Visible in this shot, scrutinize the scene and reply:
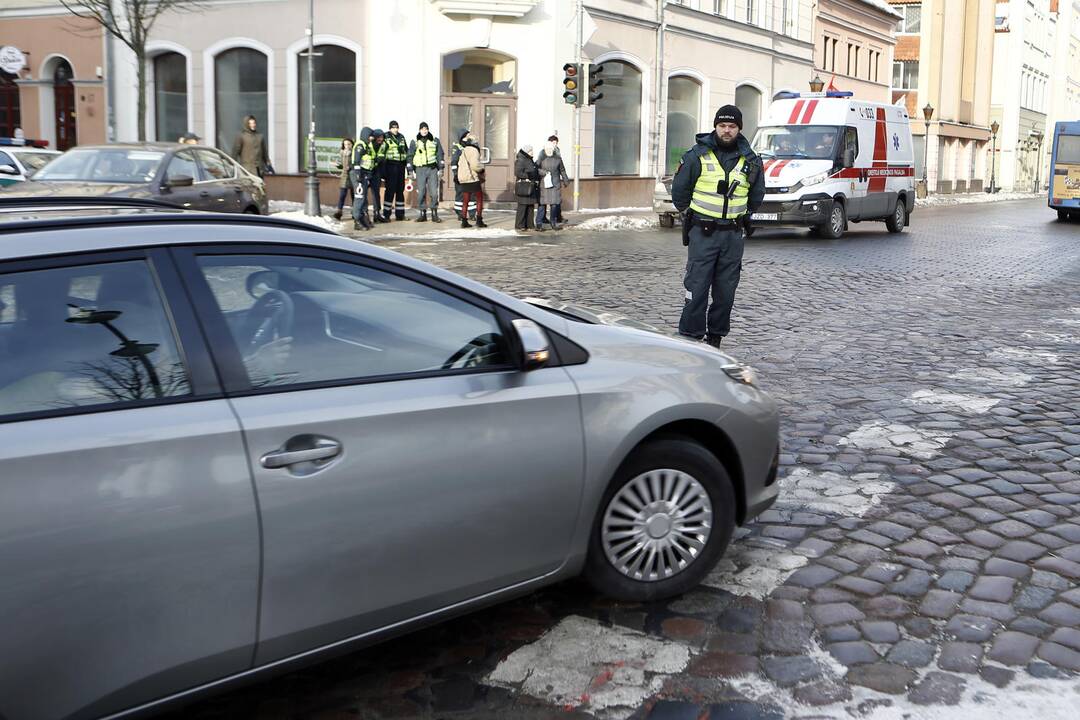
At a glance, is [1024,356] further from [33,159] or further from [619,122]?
[619,122]

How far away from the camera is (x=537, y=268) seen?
15.9 metres

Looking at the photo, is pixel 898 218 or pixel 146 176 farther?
pixel 898 218

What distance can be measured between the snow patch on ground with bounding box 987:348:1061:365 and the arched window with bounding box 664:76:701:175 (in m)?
23.1

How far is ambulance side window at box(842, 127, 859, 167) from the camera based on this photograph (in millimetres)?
22797

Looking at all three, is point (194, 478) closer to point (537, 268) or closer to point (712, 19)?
point (537, 268)

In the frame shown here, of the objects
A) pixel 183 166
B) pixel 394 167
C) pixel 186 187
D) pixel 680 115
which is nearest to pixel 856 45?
pixel 680 115

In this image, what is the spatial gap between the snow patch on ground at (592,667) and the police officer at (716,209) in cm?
491

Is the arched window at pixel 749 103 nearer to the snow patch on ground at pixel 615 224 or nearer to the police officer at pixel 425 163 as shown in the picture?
the snow patch on ground at pixel 615 224

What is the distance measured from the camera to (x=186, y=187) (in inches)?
561

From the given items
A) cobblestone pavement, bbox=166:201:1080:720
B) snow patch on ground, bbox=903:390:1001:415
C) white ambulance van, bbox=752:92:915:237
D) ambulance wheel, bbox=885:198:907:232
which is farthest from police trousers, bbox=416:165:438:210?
snow patch on ground, bbox=903:390:1001:415

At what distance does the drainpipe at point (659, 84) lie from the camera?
31.2 m

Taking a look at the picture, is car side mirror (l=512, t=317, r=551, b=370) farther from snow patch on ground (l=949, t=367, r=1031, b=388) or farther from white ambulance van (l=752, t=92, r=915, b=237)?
white ambulance van (l=752, t=92, r=915, b=237)

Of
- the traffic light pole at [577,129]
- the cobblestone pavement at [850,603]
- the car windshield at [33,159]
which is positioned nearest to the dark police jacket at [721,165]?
the cobblestone pavement at [850,603]

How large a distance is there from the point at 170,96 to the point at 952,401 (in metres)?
26.1
